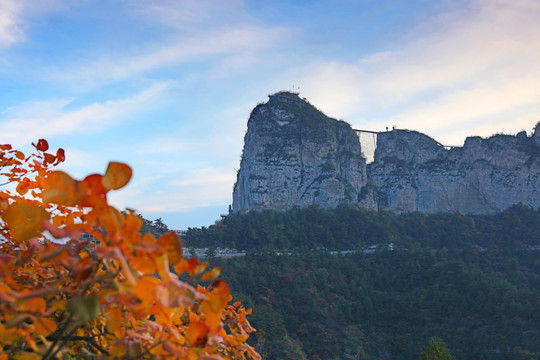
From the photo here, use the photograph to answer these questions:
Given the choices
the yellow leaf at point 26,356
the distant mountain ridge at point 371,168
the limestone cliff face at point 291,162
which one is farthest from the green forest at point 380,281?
the yellow leaf at point 26,356

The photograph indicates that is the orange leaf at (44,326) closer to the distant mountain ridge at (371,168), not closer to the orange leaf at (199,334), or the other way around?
the orange leaf at (199,334)

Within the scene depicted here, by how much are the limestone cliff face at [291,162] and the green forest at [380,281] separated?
1536mm

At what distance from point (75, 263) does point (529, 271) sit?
19725 millimetres

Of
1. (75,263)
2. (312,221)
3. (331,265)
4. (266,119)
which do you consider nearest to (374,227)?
(312,221)

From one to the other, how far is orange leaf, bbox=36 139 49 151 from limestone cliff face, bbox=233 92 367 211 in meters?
21.0

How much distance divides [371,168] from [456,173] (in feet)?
16.4

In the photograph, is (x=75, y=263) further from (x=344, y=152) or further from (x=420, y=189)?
(x=420, y=189)

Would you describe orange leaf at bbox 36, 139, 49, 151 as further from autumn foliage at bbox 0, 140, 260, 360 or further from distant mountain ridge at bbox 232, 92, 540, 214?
distant mountain ridge at bbox 232, 92, 540, 214

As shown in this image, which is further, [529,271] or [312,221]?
[312,221]

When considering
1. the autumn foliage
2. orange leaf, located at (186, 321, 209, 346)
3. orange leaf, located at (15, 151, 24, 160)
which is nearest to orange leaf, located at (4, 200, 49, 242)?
the autumn foliage

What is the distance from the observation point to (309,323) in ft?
39.2

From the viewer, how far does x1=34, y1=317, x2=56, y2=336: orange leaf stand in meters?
0.52

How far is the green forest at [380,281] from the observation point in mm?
11195

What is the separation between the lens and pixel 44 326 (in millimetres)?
526
